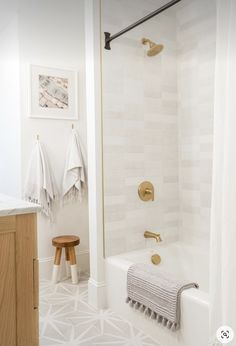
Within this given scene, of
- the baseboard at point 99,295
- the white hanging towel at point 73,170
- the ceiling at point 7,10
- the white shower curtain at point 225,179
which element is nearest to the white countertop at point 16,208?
the white shower curtain at point 225,179

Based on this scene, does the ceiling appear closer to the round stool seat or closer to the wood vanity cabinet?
the round stool seat

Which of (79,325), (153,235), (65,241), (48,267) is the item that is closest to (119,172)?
(153,235)

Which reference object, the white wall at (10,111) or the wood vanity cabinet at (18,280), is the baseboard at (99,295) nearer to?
the wood vanity cabinet at (18,280)

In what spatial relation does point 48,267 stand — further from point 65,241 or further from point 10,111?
point 10,111

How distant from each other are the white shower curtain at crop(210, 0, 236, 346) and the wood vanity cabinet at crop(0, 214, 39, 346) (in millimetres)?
806

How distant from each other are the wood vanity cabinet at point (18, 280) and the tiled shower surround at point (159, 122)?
2.91ft

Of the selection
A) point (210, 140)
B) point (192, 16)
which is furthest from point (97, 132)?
point (192, 16)

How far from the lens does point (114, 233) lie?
2316 mm

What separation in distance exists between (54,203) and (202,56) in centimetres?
173

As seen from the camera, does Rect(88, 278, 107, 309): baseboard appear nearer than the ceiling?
Yes

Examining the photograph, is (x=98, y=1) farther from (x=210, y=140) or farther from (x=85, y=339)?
(x=85, y=339)

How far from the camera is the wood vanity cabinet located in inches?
54.8

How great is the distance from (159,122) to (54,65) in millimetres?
1097

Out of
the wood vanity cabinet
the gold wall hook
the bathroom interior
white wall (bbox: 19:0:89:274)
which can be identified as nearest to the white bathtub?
the bathroom interior
